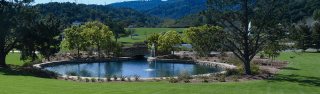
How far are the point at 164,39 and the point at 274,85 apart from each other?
89.3ft

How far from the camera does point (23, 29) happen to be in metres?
A: 23.5

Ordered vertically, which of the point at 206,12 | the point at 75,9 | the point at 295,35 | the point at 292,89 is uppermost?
the point at 75,9

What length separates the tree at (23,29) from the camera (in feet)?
75.9

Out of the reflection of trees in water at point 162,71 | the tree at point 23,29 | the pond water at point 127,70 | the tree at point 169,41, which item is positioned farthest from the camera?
the tree at point 169,41

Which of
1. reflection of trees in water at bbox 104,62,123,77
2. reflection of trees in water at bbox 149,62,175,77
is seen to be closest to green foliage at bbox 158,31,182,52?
reflection of trees in water at bbox 149,62,175,77

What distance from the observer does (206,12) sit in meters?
20.7

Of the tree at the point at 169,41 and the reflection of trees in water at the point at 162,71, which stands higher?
the tree at the point at 169,41

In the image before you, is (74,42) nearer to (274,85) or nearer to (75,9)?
(274,85)

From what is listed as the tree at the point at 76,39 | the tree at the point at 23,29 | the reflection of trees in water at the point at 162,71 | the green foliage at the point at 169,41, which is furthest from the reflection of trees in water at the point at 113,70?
the green foliage at the point at 169,41

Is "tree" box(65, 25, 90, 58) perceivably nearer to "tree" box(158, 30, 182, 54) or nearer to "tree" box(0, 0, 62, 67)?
"tree" box(158, 30, 182, 54)

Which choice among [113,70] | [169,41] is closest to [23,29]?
[113,70]

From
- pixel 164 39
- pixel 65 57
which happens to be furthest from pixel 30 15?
pixel 164 39

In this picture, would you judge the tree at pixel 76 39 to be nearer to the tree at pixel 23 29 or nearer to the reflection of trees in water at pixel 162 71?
the tree at pixel 23 29

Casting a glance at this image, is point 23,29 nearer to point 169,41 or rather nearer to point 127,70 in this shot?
point 127,70
